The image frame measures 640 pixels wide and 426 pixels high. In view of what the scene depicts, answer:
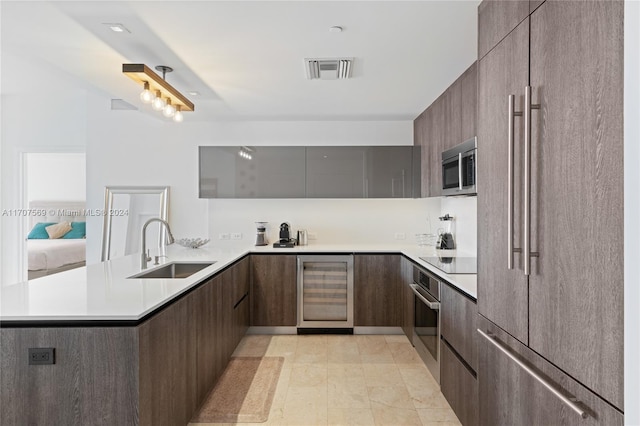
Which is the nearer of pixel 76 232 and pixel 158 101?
pixel 158 101

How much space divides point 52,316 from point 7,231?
4932 millimetres

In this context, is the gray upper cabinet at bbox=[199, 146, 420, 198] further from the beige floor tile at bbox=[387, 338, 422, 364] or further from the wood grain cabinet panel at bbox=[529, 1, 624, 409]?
the wood grain cabinet panel at bbox=[529, 1, 624, 409]

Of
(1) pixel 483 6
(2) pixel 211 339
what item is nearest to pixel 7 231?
(2) pixel 211 339

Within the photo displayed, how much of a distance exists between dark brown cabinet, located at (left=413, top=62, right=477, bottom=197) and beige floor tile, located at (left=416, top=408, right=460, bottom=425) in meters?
1.88

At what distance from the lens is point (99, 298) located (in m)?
1.86

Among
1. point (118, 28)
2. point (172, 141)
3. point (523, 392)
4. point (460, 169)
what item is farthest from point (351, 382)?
point (172, 141)

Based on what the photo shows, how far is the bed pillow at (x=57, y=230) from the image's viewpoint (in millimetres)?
6598

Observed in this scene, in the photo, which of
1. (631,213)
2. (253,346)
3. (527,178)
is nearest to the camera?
(631,213)

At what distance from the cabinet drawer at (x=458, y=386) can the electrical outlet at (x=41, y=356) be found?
205cm

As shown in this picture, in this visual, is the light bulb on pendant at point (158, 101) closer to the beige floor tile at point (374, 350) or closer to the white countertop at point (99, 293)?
the white countertop at point (99, 293)

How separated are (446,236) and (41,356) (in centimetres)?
364

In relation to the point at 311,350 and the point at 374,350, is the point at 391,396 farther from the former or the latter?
the point at 311,350

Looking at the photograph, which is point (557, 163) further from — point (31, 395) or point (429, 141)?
point (429, 141)

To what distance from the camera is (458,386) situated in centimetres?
234
